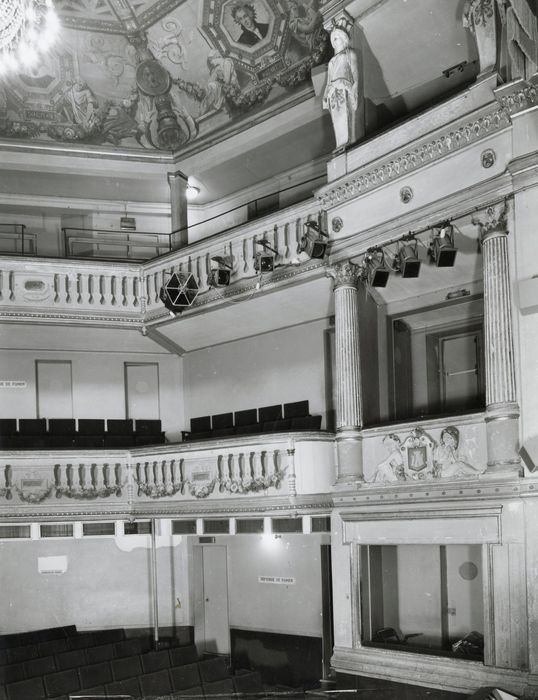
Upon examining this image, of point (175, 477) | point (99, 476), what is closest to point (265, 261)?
point (175, 477)

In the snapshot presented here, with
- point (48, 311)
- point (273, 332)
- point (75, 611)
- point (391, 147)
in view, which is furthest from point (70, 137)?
point (75, 611)

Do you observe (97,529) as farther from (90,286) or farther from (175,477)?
(90,286)

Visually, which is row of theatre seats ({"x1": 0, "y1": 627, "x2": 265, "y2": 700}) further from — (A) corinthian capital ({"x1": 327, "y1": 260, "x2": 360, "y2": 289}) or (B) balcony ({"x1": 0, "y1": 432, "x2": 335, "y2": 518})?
(A) corinthian capital ({"x1": 327, "y1": 260, "x2": 360, "y2": 289})

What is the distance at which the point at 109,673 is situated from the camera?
1201 centimetres

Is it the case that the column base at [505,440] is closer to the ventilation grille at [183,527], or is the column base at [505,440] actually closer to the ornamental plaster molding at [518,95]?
the ornamental plaster molding at [518,95]

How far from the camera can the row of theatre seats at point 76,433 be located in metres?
14.3

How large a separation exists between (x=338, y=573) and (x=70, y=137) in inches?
385

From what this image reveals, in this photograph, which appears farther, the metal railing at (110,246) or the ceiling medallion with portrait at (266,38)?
the metal railing at (110,246)

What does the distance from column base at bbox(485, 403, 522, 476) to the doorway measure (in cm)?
752

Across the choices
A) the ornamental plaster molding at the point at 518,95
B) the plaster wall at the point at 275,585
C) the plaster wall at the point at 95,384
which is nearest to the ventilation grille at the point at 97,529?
the plaster wall at the point at 275,585

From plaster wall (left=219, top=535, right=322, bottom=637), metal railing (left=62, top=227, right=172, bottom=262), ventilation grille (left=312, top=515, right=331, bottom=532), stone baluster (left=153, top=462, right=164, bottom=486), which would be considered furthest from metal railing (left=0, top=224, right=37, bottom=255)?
ventilation grille (left=312, top=515, right=331, bottom=532)

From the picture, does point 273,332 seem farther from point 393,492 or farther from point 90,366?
point 393,492

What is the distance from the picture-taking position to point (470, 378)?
1234 centimetres

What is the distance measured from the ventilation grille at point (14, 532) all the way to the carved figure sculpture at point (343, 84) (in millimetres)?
7876
